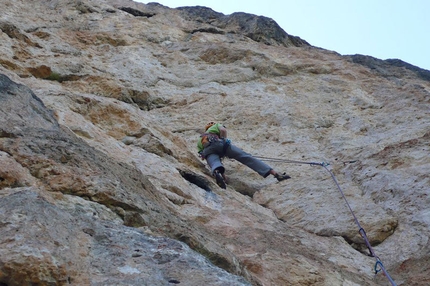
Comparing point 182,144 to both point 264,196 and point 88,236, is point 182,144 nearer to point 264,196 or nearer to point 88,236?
point 264,196

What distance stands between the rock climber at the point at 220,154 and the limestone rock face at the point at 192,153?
0.62 ft

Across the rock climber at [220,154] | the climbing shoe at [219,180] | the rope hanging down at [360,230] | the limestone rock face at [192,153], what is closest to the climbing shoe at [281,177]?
the rock climber at [220,154]

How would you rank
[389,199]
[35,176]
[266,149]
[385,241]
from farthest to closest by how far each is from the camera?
[266,149] < [389,199] < [385,241] < [35,176]

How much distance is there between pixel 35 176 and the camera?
3768 millimetres

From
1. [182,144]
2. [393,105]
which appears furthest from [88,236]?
[393,105]

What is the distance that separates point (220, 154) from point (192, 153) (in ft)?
1.47

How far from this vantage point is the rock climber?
24.7ft

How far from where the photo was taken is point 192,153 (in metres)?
8.02

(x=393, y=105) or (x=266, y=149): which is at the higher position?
(x=393, y=105)

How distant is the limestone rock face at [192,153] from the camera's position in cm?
319

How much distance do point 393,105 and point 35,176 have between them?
305 inches

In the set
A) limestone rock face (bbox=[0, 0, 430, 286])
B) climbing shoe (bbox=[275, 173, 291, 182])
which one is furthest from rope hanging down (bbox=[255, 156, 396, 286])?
climbing shoe (bbox=[275, 173, 291, 182])

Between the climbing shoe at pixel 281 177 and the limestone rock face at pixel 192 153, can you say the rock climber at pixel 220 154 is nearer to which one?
the climbing shoe at pixel 281 177

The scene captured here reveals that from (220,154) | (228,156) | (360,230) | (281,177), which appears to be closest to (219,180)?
(220,154)
